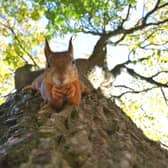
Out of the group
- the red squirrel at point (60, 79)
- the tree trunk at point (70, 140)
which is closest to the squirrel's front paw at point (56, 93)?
the red squirrel at point (60, 79)

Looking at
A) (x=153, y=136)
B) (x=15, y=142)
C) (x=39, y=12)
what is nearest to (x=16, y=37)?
(x=39, y=12)

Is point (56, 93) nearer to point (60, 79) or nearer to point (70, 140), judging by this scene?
point (60, 79)

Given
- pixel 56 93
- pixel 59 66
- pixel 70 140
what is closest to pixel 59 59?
pixel 59 66

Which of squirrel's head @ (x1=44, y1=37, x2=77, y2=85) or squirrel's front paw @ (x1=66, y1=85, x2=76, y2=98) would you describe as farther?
squirrel's front paw @ (x1=66, y1=85, x2=76, y2=98)

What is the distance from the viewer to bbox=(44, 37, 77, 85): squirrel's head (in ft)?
9.03

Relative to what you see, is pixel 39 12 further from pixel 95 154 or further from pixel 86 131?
pixel 95 154

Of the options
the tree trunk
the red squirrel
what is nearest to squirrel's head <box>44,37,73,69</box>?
the red squirrel

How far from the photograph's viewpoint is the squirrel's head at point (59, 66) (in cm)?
275

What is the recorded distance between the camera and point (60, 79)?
277 centimetres

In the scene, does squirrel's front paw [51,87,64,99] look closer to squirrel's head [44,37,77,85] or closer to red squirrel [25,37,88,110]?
red squirrel [25,37,88,110]

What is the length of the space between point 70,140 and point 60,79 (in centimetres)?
55

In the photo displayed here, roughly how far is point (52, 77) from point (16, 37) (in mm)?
5661

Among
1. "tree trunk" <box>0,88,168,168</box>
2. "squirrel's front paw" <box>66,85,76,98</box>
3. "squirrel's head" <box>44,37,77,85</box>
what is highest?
"squirrel's head" <box>44,37,77,85</box>

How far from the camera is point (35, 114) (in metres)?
3.10
